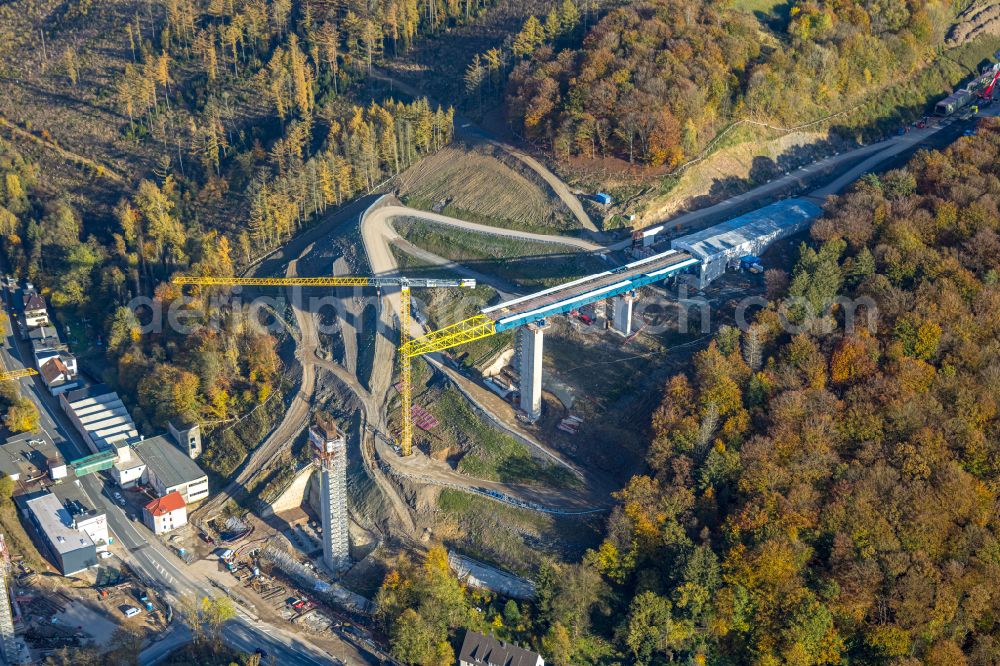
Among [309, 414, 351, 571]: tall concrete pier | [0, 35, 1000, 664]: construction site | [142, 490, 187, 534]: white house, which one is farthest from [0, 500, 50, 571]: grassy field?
[309, 414, 351, 571]: tall concrete pier

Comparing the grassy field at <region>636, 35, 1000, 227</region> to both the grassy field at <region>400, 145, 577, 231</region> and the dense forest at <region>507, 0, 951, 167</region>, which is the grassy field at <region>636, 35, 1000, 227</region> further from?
the grassy field at <region>400, 145, 577, 231</region>

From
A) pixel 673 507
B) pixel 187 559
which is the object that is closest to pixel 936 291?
pixel 673 507

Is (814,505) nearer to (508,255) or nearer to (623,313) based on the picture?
(623,313)

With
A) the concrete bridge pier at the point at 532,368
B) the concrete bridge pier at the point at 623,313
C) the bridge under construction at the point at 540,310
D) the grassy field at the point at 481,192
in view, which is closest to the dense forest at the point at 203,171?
the grassy field at the point at 481,192

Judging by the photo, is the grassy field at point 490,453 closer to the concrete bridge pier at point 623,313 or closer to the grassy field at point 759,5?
the concrete bridge pier at point 623,313

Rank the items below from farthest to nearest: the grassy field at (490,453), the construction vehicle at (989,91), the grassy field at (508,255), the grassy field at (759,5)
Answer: the construction vehicle at (989,91)
the grassy field at (759,5)
the grassy field at (508,255)
the grassy field at (490,453)
